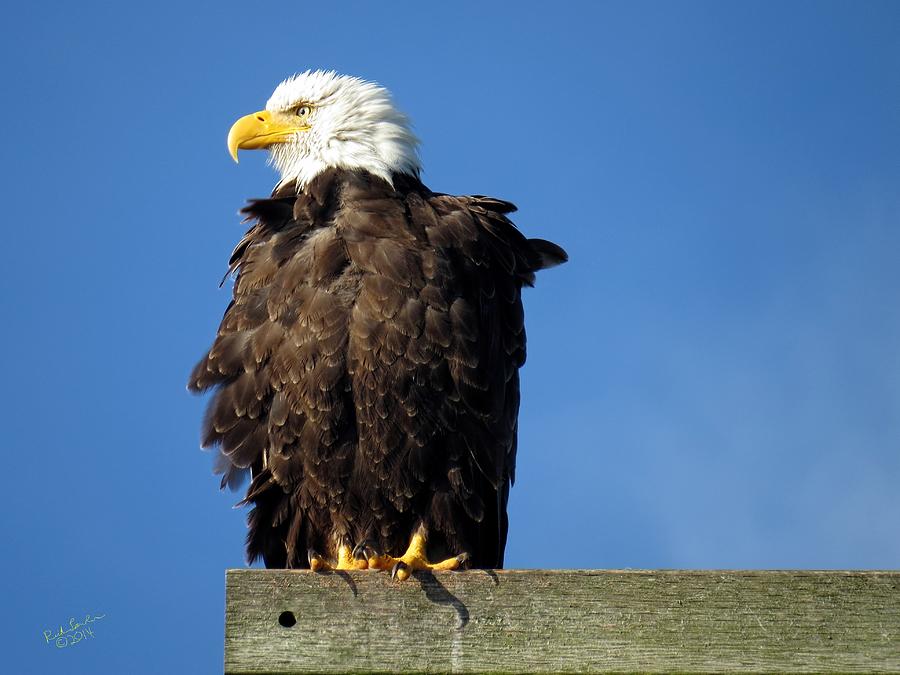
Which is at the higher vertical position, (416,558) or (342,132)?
(342,132)

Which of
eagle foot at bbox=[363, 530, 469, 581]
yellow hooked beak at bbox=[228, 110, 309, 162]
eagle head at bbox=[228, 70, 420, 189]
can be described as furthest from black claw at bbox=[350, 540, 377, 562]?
yellow hooked beak at bbox=[228, 110, 309, 162]

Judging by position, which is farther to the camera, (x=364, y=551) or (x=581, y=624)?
(x=364, y=551)

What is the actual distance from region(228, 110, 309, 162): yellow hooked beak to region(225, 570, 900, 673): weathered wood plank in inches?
139

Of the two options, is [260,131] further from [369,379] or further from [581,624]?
[581,624]

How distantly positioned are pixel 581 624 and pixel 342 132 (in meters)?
3.52

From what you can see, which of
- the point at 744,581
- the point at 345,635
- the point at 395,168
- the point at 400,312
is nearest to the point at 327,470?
the point at 400,312

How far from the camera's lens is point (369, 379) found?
502 cm

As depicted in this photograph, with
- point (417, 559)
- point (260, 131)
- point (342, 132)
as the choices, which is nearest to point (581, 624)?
point (417, 559)

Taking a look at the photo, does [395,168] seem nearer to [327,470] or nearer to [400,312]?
[400,312]

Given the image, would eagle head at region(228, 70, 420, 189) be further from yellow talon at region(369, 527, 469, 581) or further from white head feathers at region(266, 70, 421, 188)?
yellow talon at region(369, 527, 469, 581)

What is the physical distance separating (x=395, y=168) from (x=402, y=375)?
129 centimetres

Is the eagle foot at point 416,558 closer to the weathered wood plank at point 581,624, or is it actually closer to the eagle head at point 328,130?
the weathered wood plank at point 581,624

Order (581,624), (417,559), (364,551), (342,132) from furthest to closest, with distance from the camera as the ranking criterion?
(342,132), (364,551), (417,559), (581,624)

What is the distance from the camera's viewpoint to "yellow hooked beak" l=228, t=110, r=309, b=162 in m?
6.30
